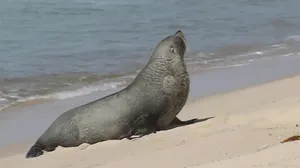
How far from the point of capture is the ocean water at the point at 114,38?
34.8 feet

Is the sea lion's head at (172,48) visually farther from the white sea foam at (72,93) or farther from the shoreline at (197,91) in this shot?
the white sea foam at (72,93)

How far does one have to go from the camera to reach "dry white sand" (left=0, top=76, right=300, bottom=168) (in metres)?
4.68

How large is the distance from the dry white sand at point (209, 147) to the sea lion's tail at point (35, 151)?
0.24 feet

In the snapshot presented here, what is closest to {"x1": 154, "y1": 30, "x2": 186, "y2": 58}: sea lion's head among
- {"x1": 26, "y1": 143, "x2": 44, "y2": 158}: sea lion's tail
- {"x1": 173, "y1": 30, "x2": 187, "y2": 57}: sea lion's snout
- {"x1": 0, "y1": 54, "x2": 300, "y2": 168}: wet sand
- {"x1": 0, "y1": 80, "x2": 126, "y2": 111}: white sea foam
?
{"x1": 173, "y1": 30, "x2": 187, "y2": 57}: sea lion's snout

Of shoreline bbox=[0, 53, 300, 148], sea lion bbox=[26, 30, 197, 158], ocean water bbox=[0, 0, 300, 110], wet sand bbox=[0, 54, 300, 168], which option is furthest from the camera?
ocean water bbox=[0, 0, 300, 110]

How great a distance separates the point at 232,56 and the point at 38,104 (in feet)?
13.3

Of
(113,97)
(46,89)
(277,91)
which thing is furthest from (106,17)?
(113,97)

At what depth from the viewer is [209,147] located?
552cm

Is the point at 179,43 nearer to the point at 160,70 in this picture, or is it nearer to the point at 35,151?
the point at 160,70

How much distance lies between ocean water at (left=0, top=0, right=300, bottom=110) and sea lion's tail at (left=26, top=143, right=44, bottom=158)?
2289mm

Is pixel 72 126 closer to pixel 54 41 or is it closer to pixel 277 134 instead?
pixel 277 134

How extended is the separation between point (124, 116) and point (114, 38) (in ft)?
22.6

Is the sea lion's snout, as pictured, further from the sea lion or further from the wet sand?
the wet sand

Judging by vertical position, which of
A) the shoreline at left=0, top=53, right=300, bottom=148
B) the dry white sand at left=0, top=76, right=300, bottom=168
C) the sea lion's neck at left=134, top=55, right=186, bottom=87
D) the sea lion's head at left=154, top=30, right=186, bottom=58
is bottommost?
the shoreline at left=0, top=53, right=300, bottom=148
